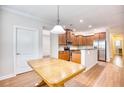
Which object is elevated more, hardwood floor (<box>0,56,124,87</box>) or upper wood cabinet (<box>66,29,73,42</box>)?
upper wood cabinet (<box>66,29,73,42</box>)

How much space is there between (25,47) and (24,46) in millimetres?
65

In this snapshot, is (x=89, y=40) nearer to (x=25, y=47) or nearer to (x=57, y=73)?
(x=25, y=47)

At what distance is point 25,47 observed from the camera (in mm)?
3887

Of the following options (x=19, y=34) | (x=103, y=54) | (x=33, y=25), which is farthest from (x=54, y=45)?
(x=103, y=54)

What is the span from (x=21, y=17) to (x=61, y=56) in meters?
3.06

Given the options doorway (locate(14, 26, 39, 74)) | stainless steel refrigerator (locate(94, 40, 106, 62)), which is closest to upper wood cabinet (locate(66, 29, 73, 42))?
stainless steel refrigerator (locate(94, 40, 106, 62))

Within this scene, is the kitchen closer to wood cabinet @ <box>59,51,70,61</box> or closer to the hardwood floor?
wood cabinet @ <box>59,51,70,61</box>

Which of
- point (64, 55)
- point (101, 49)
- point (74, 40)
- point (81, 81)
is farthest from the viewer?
point (74, 40)

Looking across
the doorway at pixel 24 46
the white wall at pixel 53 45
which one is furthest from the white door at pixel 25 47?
the white wall at pixel 53 45

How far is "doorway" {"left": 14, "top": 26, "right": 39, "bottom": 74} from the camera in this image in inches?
141

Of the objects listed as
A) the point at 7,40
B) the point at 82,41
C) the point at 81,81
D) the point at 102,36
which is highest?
the point at 102,36

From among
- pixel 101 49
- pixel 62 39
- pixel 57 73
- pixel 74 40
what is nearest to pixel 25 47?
pixel 62 39

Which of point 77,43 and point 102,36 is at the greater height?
A: point 102,36

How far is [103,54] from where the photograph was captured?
6.27 metres
